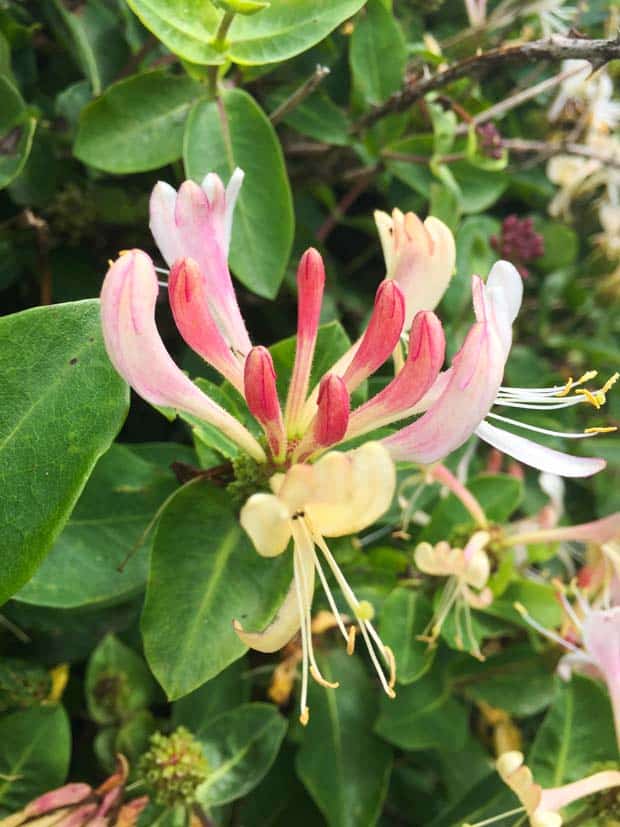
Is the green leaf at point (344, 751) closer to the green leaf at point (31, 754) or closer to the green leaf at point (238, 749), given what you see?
the green leaf at point (238, 749)

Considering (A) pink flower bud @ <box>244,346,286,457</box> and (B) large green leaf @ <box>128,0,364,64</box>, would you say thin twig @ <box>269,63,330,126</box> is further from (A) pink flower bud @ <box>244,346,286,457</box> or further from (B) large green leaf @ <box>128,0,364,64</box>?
(A) pink flower bud @ <box>244,346,286,457</box>

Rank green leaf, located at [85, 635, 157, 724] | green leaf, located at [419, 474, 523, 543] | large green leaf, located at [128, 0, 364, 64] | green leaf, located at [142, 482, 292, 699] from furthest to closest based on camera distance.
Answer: green leaf, located at [419, 474, 523, 543] → green leaf, located at [85, 635, 157, 724] → large green leaf, located at [128, 0, 364, 64] → green leaf, located at [142, 482, 292, 699]

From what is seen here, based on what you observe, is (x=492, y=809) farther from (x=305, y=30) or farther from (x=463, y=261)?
(x=305, y=30)

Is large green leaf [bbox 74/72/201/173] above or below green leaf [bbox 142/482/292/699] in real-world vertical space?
above

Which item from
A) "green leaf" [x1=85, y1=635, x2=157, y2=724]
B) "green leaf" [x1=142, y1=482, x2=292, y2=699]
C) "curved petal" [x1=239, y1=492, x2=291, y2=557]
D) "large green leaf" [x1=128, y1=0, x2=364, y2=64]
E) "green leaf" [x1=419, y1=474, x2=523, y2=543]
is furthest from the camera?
"green leaf" [x1=419, y1=474, x2=523, y2=543]

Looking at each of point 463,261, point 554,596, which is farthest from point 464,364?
point 463,261

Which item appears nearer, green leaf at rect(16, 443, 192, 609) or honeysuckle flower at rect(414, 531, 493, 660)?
green leaf at rect(16, 443, 192, 609)

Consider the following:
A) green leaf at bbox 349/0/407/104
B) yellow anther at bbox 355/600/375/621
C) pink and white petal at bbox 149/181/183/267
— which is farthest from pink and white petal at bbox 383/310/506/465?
green leaf at bbox 349/0/407/104

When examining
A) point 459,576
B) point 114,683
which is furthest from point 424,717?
point 114,683
